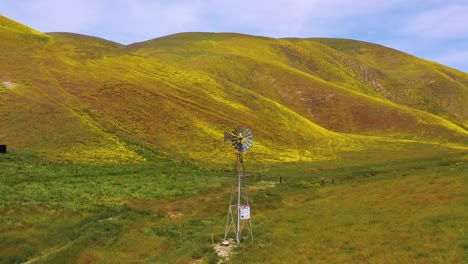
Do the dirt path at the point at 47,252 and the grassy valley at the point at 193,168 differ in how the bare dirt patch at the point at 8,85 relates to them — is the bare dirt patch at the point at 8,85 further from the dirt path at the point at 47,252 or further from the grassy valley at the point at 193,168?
the dirt path at the point at 47,252

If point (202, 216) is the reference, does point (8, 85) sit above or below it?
above

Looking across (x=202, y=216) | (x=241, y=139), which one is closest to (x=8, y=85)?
(x=202, y=216)

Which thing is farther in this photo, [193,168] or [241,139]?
[193,168]

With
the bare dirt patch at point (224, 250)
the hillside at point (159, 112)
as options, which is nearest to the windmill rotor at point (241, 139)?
the bare dirt patch at point (224, 250)

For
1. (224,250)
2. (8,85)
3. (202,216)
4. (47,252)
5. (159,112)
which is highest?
(8,85)

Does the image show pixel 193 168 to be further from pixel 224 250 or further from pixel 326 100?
pixel 326 100

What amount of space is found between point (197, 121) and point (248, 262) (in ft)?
205

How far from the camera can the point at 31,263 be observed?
963 inches

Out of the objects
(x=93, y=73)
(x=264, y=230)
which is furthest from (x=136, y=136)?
(x=264, y=230)

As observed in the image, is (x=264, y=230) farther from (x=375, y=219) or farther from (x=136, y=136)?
(x=136, y=136)

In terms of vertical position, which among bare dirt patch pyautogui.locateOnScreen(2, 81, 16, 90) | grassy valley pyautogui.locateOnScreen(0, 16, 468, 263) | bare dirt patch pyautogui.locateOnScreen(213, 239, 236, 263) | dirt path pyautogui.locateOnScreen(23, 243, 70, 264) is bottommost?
dirt path pyautogui.locateOnScreen(23, 243, 70, 264)

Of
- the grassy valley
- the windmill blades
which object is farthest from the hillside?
the windmill blades

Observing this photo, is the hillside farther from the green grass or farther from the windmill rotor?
the windmill rotor

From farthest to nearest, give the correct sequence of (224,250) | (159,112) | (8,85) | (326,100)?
1. (326,100)
2. (159,112)
3. (8,85)
4. (224,250)
